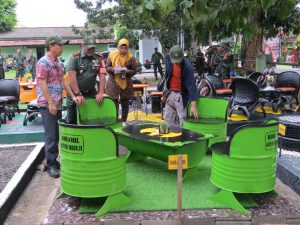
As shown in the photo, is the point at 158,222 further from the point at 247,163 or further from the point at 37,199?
the point at 37,199

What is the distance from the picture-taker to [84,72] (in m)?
5.40

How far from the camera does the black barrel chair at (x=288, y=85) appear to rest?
8.96m

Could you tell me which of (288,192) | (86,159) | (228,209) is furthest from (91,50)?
(288,192)

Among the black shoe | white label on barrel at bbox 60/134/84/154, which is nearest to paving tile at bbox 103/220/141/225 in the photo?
white label on barrel at bbox 60/134/84/154

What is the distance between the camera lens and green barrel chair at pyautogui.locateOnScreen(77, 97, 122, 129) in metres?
5.48

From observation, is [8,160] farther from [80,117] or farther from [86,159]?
[86,159]

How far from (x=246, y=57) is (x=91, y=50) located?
8958mm

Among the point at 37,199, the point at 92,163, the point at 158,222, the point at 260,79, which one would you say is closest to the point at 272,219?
the point at 158,222

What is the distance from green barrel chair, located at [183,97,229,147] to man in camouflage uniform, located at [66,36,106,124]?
1399 mm

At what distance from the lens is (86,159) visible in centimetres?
382

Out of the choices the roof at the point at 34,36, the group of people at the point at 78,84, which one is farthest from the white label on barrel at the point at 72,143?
the roof at the point at 34,36

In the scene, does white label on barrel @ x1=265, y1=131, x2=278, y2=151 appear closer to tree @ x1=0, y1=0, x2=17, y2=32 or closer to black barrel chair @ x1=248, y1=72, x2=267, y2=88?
black barrel chair @ x1=248, y1=72, x2=267, y2=88

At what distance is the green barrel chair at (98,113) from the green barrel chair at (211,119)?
42.6 inches

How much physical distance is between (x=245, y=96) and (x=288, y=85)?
2057 mm
